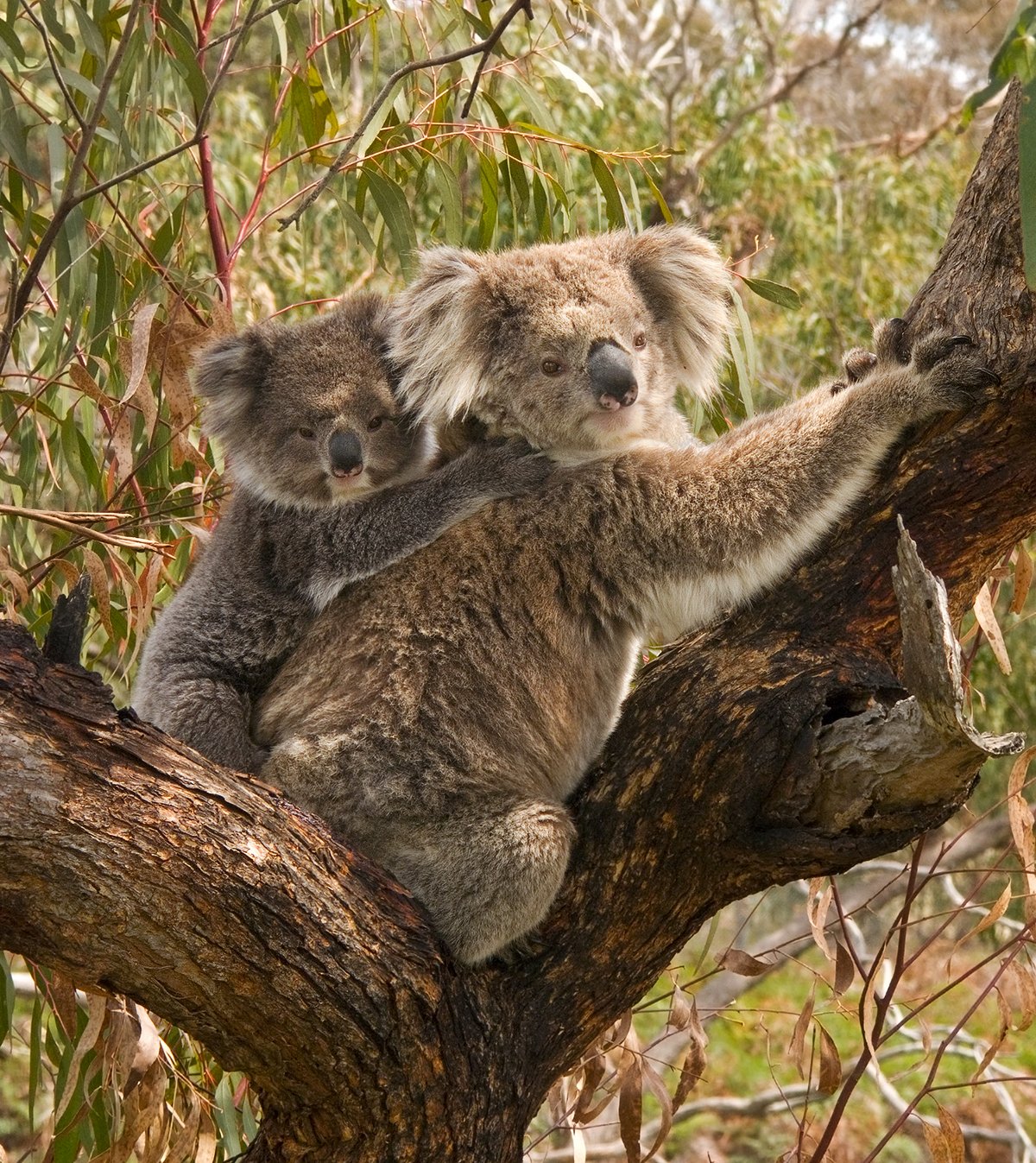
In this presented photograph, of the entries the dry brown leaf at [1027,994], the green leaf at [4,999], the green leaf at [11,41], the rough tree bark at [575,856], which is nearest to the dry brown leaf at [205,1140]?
the green leaf at [4,999]

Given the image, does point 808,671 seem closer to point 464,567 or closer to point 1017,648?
point 464,567

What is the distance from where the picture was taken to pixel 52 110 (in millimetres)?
4719

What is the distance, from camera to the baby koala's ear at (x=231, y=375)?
314cm

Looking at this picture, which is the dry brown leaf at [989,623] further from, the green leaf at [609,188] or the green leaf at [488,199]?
the green leaf at [488,199]

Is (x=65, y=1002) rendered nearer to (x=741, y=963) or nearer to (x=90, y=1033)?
(x=90, y=1033)

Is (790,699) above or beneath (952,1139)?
above

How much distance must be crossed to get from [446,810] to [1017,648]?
5.51 meters

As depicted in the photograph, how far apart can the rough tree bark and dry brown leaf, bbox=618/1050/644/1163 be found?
0.49 metres

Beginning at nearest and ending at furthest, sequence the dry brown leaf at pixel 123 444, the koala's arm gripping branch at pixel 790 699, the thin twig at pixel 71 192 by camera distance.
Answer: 1. the koala's arm gripping branch at pixel 790 699
2. the thin twig at pixel 71 192
3. the dry brown leaf at pixel 123 444

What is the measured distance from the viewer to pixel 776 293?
3.37 metres

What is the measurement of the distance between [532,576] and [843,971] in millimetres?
1224

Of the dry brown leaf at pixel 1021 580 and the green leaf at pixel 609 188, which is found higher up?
A: the green leaf at pixel 609 188

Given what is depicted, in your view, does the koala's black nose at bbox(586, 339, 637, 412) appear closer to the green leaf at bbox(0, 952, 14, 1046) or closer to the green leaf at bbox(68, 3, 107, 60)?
the green leaf at bbox(68, 3, 107, 60)

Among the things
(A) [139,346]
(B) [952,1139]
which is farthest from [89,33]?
(B) [952,1139]
